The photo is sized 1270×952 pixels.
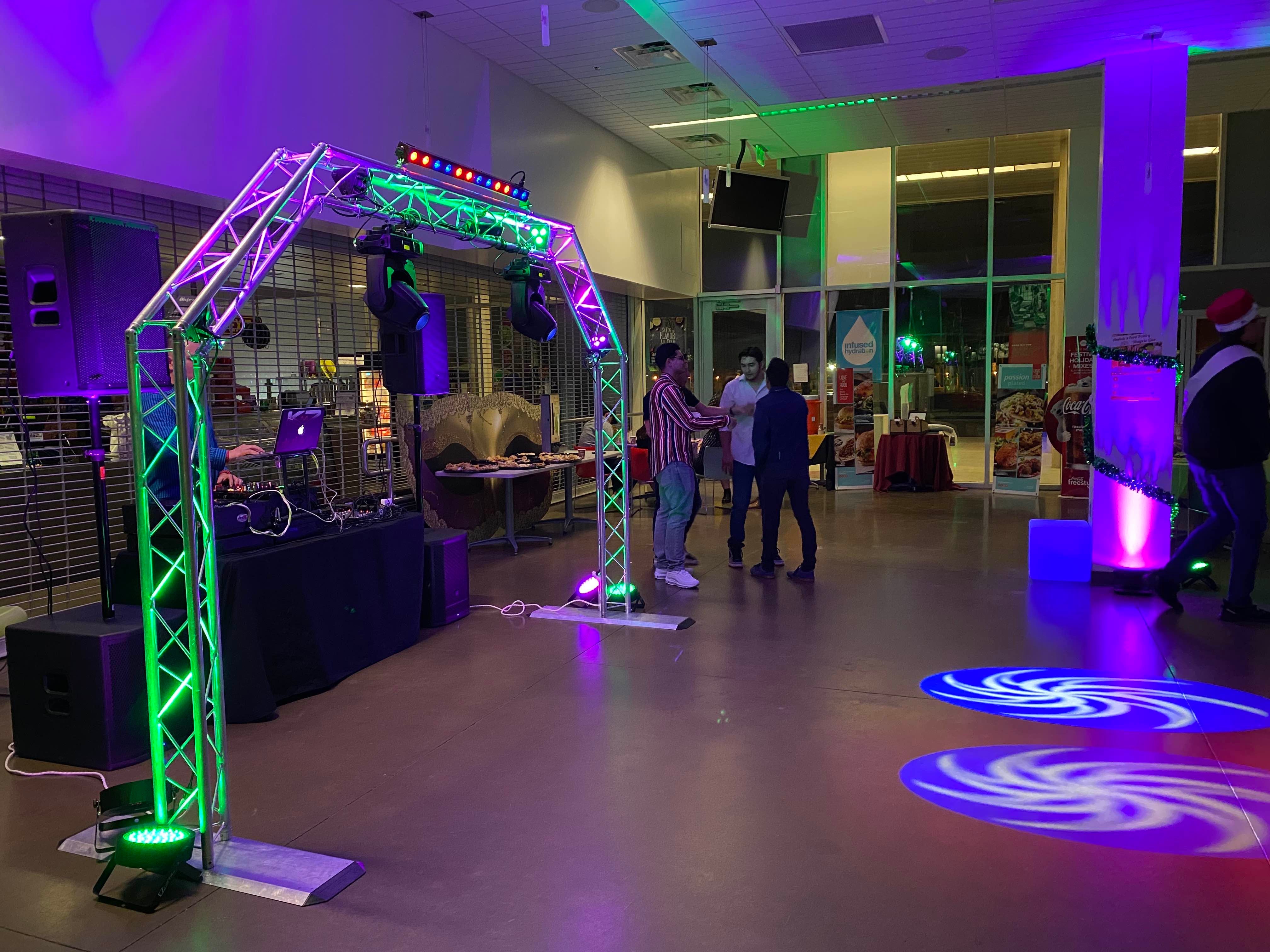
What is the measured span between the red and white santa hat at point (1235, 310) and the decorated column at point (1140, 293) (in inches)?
27.4

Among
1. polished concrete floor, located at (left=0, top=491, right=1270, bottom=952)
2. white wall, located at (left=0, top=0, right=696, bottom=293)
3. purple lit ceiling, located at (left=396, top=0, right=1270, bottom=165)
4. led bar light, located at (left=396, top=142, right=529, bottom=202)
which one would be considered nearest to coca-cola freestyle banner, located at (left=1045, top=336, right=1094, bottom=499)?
purple lit ceiling, located at (left=396, top=0, right=1270, bottom=165)

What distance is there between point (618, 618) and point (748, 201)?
636 cm

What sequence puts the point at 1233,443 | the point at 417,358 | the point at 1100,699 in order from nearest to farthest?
the point at 1100,699 → the point at 1233,443 → the point at 417,358

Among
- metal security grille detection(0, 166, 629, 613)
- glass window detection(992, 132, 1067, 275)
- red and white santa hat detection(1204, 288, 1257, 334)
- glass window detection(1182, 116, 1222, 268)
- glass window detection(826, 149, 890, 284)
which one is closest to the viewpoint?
metal security grille detection(0, 166, 629, 613)

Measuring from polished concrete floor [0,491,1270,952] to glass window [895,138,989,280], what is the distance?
301 inches

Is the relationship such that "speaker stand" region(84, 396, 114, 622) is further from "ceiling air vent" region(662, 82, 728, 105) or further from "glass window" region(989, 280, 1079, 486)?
"glass window" region(989, 280, 1079, 486)

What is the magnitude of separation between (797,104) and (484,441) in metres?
4.85

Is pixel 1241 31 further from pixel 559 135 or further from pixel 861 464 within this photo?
pixel 861 464

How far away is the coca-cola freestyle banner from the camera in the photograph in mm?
10539

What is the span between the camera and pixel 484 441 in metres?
8.60

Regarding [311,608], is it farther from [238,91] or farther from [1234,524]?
[1234,524]

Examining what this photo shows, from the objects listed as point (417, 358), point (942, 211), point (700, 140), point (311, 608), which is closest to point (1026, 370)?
point (942, 211)

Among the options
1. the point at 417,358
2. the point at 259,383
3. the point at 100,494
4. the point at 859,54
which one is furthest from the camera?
the point at 859,54

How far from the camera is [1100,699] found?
4.28m
